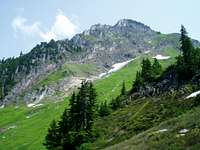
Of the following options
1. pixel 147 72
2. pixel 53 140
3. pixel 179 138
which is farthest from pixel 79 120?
pixel 179 138

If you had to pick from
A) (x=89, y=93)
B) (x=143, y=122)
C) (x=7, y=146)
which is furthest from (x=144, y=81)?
(x=7, y=146)

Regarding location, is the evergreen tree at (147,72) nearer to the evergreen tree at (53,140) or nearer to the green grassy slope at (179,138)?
the evergreen tree at (53,140)

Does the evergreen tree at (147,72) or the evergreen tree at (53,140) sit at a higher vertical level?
the evergreen tree at (147,72)

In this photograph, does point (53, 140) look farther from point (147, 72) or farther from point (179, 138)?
point (179, 138)

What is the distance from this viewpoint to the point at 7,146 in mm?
155000

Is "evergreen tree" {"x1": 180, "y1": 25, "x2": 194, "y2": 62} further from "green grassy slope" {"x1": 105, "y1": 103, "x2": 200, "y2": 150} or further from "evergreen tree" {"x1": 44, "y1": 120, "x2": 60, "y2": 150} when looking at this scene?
"green grassy slope" {"x1": 105, "y1": 103, "x2": 200, "y2": 150}

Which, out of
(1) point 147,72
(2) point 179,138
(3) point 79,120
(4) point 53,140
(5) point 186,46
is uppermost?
(5) point 186,46

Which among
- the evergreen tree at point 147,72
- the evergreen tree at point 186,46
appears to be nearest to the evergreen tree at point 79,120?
the evergreen tree at point 186,46

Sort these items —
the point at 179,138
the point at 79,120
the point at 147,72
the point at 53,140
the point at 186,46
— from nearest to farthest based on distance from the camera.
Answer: the point at 179,138
the point at 53,140
the point at 79,120
the point at 186,46
the point at 147,72

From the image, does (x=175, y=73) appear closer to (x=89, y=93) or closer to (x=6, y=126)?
(x=89, y=93)

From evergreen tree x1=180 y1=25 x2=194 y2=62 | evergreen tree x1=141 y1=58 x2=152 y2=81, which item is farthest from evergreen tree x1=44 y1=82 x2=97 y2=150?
evergreen tree x1=141 y1=58 x2=152 y2=81

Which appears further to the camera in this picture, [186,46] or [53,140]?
[186,46]

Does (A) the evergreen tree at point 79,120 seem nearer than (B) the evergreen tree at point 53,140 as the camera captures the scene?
Yes

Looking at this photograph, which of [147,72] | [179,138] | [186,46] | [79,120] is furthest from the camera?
[147,72]
